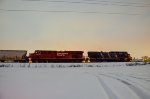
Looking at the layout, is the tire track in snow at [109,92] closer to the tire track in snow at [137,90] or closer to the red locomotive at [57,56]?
the tire track in snow at [137,90]

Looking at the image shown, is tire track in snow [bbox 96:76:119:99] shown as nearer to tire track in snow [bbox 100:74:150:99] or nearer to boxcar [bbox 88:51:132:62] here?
tire track in snow [bbox 100:74:150:99]

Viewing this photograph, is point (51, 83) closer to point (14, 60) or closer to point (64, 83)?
point (64, 83)

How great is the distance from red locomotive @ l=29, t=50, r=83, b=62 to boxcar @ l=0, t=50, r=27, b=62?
0.85 meters

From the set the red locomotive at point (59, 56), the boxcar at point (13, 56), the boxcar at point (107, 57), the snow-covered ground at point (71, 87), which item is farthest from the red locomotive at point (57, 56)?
the snow-covered ground at point (71, 87)

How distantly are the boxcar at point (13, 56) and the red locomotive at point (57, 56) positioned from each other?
853 millimetres

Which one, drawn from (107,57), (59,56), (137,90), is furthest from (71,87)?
(107,57)

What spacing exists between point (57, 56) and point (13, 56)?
3592 millimetres

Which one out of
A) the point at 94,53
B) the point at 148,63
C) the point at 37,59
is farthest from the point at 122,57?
the point at 37,59

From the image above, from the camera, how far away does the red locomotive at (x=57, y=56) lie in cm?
1669

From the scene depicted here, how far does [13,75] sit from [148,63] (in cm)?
925

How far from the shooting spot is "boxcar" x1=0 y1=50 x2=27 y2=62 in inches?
622

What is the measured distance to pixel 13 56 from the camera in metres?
16.5

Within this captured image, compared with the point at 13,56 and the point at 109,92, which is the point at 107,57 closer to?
the point at 13,56

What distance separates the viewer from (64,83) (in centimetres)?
880
